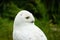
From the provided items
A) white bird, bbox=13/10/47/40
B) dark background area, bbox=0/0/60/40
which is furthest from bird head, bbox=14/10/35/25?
dark background area, bbox=0/0/60/40

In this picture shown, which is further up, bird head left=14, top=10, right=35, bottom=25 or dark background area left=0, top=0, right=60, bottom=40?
bird head left=14, top=10, right=35, bottom=25

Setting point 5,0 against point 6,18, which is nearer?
point 6,18

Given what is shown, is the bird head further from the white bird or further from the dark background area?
the dark background area

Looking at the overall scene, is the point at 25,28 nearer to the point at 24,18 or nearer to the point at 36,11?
the point at 24,18

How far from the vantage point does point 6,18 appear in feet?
26.0

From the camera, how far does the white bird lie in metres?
3.43

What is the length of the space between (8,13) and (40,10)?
36.6 inches

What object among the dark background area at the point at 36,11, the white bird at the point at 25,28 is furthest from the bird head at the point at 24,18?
the dark background area at the point at 36,11

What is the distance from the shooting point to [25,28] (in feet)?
11.6

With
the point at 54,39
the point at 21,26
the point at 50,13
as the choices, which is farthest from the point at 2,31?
the point at 21,26

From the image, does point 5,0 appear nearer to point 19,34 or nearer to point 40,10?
point 40,10

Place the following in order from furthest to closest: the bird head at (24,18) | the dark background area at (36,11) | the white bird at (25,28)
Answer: the dark background area at (36,11) < the bird head at (24,18) < the white bird at (25,28)

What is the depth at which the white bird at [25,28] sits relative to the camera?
343cm

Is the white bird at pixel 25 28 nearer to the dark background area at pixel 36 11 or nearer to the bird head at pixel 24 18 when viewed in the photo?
the bird head at pixel 24 18
